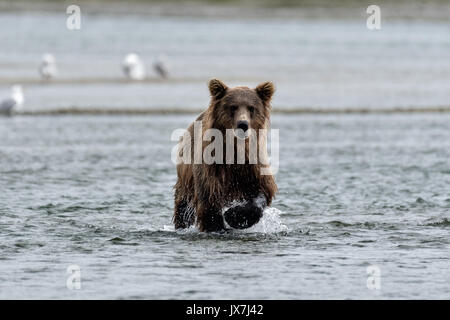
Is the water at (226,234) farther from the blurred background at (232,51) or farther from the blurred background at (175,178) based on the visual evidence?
the blurred background at (232,51)

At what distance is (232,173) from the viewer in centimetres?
1025

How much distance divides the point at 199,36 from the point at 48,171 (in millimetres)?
33379

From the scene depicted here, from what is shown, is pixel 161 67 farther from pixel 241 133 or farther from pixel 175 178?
pixel 241 133

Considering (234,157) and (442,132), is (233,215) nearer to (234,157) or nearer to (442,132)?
(234,157)

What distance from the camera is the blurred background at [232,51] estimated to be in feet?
83.0

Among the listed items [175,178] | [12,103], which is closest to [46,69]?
[12,103]

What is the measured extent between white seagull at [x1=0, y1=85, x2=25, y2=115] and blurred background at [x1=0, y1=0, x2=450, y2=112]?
66 centimetres

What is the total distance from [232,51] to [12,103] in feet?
57.9

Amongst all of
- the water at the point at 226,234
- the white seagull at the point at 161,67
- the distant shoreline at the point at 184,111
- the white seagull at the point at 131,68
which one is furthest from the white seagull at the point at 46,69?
the water at the point at 226,234

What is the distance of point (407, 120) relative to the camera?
2116 cm

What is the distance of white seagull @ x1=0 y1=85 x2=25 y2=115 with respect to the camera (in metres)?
21.8

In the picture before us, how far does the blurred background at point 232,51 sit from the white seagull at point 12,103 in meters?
0.66
